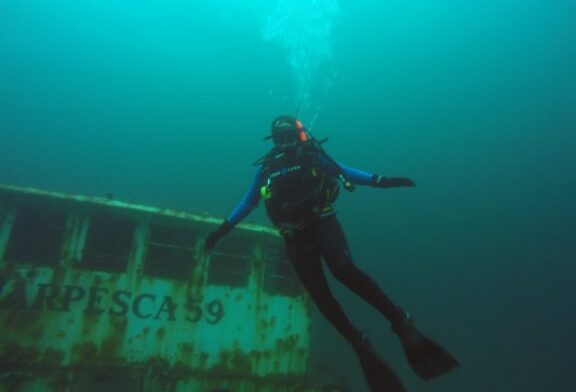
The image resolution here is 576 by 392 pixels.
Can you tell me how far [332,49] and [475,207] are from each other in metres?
41.7

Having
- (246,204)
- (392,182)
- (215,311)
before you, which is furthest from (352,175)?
(215,311)

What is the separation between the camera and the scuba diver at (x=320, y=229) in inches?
123

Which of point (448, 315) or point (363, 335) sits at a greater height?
point (448, 315)

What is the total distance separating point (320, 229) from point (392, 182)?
81 cm

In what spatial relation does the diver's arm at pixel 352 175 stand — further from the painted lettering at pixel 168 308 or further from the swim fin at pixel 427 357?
the painted lettering at pixel 168 308

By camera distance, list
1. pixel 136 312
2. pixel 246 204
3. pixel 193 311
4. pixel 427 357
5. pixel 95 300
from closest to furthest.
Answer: pixel 427 357 → pixel 246 204 → pixel 95 300 → pixel 136 312 → pixel 193 311

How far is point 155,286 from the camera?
803cm

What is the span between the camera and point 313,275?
358 centimetres

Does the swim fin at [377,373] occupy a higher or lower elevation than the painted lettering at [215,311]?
lower

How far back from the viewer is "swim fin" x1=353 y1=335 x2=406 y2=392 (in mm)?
3020

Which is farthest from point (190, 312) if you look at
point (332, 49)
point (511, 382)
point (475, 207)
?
point (332, 49)

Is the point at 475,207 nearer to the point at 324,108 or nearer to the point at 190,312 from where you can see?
the point at 324,108

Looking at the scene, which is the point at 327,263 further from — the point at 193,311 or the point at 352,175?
the point at 193,311

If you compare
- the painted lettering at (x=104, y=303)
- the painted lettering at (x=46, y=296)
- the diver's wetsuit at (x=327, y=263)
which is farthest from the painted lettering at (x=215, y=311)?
the diver's wetsuit at (x=327, y=263)
